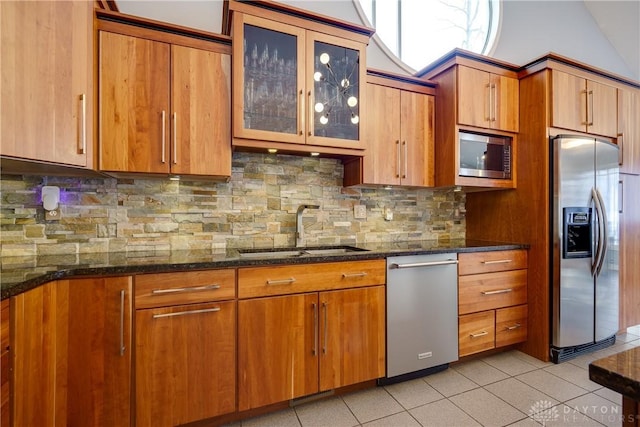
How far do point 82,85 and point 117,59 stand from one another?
0.91ft

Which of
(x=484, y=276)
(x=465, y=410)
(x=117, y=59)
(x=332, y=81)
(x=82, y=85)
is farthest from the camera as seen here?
(x=484, y=276)

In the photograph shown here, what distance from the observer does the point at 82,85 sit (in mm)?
1527

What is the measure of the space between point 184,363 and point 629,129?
13.4 feet

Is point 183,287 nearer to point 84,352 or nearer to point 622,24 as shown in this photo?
point 84,352

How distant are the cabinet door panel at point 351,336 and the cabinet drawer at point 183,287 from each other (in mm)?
574

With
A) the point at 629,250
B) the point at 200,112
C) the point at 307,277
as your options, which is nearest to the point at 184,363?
the point at 307,277

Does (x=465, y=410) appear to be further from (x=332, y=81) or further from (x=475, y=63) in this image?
(x=475, y=63)

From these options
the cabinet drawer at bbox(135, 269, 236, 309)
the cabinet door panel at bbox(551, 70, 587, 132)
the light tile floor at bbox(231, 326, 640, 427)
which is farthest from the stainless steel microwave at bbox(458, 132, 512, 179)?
the cabinet drawer at bbox(135, 269, 236, 309)

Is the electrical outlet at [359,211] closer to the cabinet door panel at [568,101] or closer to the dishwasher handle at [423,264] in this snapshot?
the dishwasher handle at [423,264]

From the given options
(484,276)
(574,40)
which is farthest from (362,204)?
(574,40)

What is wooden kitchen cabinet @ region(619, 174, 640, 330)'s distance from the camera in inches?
111

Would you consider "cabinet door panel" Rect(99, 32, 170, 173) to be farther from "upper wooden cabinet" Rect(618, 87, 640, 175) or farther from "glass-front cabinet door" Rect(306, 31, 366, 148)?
"upper wooden cabinet" Rect(618, 87, 640, 175)

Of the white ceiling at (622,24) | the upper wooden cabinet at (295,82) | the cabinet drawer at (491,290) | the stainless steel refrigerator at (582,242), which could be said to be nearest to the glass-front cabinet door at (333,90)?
the upper wooden cabinet at (295,82)

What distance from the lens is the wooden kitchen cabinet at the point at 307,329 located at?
1.69 m
